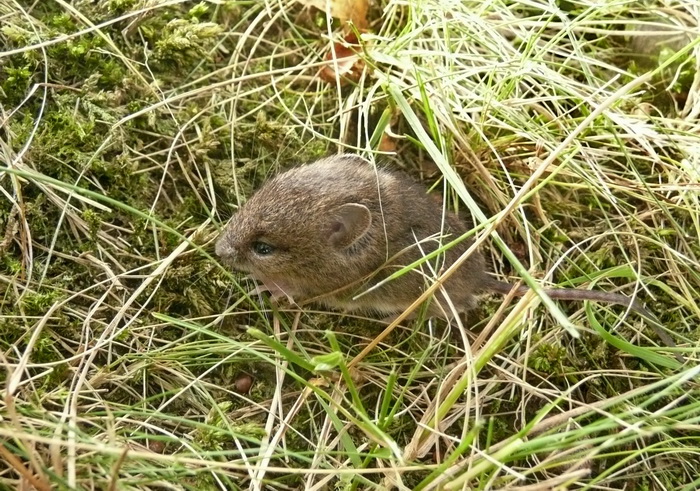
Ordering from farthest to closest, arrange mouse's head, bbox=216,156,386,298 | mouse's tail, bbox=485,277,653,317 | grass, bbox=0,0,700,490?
mouse's head, bbox=216,156,386,298, mouse's tail, bbox=485,277,653,317, grass, bbox=0,0,700,490

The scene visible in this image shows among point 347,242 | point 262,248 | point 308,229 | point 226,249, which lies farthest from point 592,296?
point 226,249

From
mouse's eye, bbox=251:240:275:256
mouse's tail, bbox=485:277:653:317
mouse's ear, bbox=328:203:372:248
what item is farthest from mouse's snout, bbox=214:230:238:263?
mouse's tail, bbox=485:277:653:317

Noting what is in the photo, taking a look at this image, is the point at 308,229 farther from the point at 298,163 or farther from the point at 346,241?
the point at 298,163

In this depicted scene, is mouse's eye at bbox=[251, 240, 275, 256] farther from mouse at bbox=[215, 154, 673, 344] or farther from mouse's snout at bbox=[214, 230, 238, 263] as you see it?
mouse's snout at bbox=[214, 230, 238, 263]

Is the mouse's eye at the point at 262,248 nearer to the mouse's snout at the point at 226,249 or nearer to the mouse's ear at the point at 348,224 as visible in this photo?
the mouse's snout at the point at 226,249

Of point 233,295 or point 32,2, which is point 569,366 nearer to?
point 233,295

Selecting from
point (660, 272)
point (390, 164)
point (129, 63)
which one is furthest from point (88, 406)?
point (660, 272)

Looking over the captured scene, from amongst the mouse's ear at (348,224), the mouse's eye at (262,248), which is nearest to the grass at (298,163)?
the mouse's eye at (262,248)
